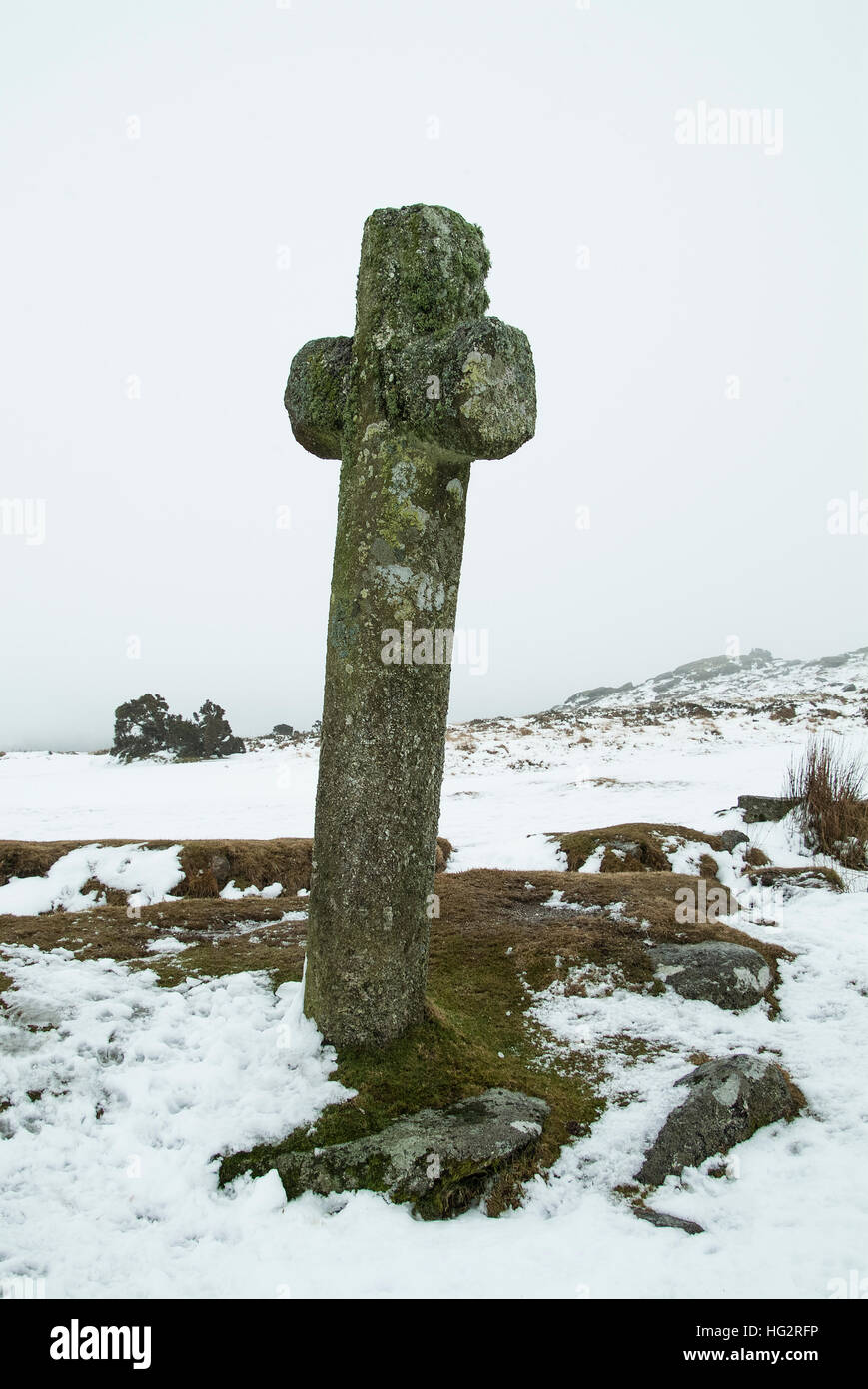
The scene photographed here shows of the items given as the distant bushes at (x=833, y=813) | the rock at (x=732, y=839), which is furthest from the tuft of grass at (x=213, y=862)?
the distant bushes at (x=833, y=813)

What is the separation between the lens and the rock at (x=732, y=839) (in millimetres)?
7912

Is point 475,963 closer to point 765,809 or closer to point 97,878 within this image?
point 97,878

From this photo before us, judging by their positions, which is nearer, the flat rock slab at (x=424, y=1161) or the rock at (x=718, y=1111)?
the flat rock slab at (x=424, y=1161)

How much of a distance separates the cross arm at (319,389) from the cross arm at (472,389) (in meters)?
0.45

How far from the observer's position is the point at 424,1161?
8.56 feet

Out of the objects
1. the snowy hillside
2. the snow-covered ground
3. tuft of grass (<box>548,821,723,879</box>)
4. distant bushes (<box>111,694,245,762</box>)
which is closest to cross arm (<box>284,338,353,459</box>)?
the snow-covered ground

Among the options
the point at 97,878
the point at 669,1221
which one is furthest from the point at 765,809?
the point at 97,878

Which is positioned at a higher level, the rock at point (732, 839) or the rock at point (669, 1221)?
the rock at point (732, 839)

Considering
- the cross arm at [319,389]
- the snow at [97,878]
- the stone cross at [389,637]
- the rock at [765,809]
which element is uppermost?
the cross arm at [319,389]

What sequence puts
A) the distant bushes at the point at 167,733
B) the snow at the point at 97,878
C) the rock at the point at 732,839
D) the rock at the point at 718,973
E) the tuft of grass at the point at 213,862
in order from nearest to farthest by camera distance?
the rock at the point at 718,973, the snow at the point at 97,878, the tuft of grass at the point at 213,862, the rock at the point at 732,839, the distant bushes at the point at 167,733

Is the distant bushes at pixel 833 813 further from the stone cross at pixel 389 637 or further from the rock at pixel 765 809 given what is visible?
the stone cross at pixel 389 637

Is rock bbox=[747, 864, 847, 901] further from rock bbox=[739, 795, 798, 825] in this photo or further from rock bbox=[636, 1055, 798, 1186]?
rock bbox=[636, 1055, 798, 1186]

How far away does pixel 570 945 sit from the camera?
→ 14.8ft

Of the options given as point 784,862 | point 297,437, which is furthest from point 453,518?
point 784,862
